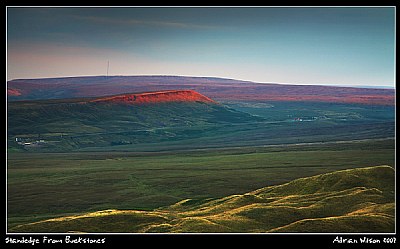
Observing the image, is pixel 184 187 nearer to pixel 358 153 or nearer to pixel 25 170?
pixel 25 170

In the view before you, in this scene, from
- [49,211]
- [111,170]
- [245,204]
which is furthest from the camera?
[111,170]

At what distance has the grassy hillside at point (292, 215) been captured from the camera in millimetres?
58950

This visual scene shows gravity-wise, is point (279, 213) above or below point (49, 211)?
above

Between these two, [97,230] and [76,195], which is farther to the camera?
[76,195]

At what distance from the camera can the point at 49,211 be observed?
107000 mm

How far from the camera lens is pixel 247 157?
624ft

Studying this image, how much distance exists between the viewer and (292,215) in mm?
65062

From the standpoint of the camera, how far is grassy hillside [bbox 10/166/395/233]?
5895 centimetres
